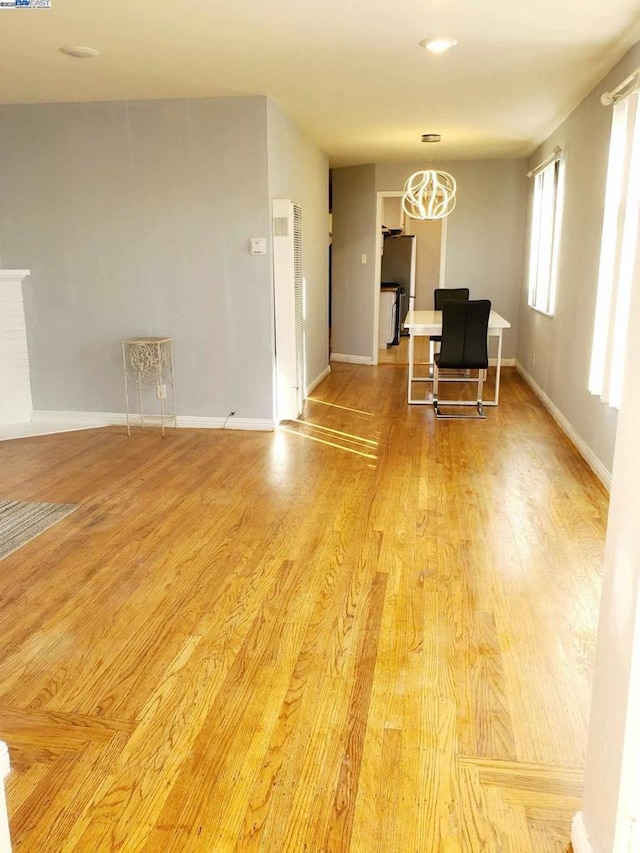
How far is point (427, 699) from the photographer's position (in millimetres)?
2059

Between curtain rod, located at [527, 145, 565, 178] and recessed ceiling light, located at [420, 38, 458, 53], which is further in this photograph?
curtain rod, located at [527, 145, 565, 178]

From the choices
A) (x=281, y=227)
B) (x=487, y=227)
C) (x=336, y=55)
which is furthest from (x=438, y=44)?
(x=487, y=227)

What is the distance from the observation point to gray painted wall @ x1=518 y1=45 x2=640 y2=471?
4.17 m

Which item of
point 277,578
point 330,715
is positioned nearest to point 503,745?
point 330,715

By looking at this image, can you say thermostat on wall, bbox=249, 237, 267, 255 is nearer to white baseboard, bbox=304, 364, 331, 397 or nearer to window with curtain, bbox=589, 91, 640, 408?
white baseboard, bbox=304, 364, 331, 397

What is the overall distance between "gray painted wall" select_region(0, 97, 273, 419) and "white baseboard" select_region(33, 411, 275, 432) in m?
0.06

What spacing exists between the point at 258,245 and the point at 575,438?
8.71 feet

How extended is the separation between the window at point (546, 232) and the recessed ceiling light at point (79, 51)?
143 inches

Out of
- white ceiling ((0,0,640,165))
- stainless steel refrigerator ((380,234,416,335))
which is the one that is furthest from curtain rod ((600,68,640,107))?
stainless steel refrigerator ((380,234,416,335))

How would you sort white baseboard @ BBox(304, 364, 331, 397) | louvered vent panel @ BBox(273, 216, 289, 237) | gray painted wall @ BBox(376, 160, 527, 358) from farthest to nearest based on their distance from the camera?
1. gray painted wall @ BBox(376, 160, 527, 358)
2. white baseboard @ BBox(304, 364, 331, 397)
3. louvered vent panel @ BBox(273, 216, 289, 237)

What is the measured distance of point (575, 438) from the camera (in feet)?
15.9

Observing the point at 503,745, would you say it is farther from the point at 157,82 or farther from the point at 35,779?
the point at 157,82

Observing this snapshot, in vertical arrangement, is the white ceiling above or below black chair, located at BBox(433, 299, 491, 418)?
above

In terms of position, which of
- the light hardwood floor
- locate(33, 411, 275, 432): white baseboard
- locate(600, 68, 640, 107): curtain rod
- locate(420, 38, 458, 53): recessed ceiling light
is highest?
locate(420, 38, 458, 53): recessed ceiling light
